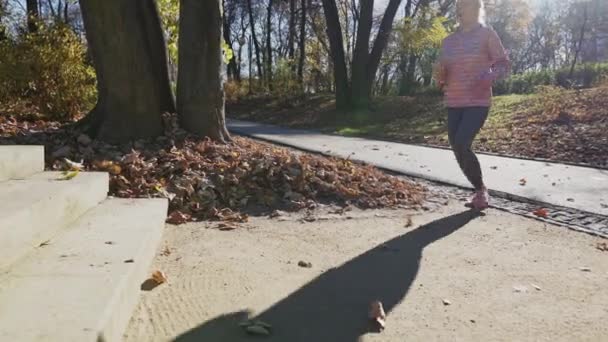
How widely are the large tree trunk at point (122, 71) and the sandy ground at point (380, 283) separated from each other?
7.78 ft

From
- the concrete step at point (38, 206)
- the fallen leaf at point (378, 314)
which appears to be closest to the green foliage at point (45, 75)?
the concrete step at point (38, 206)

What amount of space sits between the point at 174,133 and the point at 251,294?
3.58 m

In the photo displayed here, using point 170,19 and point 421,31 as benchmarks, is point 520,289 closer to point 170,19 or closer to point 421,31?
point 170,19

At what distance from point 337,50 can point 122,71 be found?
12.7 m

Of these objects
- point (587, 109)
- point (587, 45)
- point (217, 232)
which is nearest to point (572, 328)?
point (217, 232)

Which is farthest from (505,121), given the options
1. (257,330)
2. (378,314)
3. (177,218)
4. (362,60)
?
(257,330)

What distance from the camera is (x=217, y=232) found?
3906 millimetres

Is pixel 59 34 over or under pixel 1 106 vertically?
over

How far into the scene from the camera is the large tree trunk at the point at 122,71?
5898 millimetres

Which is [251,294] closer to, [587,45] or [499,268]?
[499,268]

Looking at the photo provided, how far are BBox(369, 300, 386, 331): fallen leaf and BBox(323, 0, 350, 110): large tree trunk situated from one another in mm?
15915

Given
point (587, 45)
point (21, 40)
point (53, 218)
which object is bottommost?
point (53, 218)

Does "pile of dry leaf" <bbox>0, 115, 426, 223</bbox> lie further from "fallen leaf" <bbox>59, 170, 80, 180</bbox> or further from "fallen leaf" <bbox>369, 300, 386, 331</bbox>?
"fallen leaf" <bbox>369, 300, 386, 331</bbox>

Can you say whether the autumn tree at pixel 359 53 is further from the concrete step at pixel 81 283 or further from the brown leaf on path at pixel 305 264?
the concrete step at pixel 81 283
